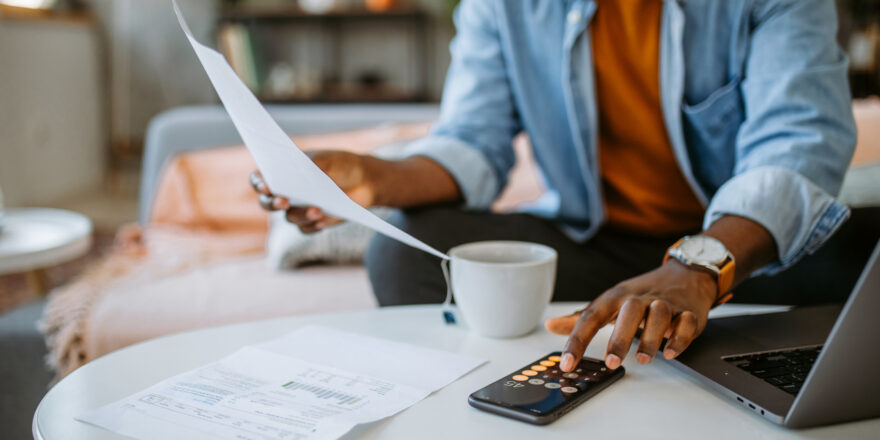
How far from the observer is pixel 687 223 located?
3.53 feet

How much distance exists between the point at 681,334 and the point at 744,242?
20cm

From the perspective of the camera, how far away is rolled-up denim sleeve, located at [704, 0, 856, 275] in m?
0.74

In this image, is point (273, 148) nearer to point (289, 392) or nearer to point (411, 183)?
point (289, 392)

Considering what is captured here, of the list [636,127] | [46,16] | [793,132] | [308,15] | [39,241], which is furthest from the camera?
[308,15]

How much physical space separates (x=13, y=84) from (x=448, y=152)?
9.10 feet

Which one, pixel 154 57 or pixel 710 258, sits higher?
pixel 154 57

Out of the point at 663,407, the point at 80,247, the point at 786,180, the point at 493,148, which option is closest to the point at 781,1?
the point at 786,180

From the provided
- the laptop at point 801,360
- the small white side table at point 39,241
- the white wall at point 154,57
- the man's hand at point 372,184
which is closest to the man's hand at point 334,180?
Answer: the man's hand at point 372,184

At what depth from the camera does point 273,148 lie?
1.89ft

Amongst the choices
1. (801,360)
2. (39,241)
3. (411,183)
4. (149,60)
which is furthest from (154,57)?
(801,360)

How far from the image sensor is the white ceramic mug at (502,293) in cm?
62

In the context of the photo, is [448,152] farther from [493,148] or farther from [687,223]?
[687,223]

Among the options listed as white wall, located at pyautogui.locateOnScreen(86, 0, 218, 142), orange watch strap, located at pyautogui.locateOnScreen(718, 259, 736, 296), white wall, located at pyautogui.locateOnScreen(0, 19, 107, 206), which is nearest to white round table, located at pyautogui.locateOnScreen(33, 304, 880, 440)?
orange watch strap, located at pyautogui.locateOnScreen(718, 259, 736, 296)

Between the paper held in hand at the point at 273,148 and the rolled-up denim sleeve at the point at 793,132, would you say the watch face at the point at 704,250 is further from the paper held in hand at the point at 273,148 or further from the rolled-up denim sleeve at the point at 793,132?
the paper held in hand at the point at 273,148
